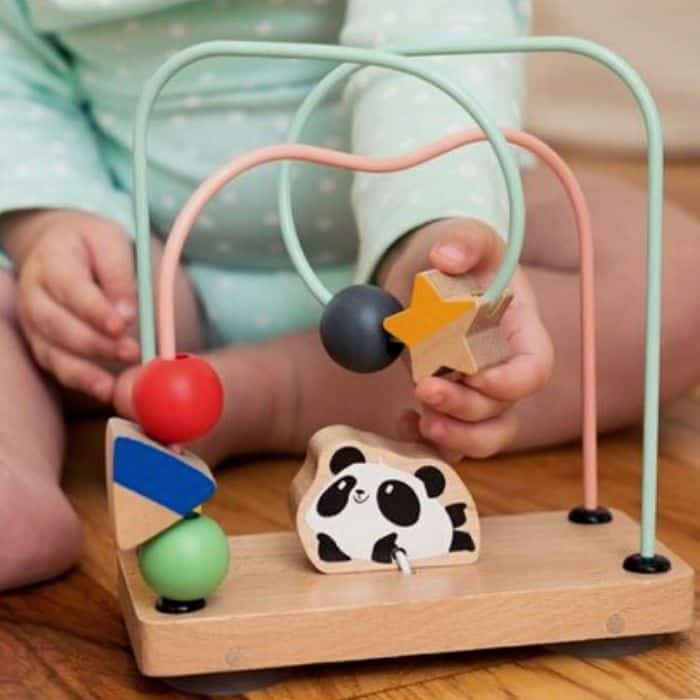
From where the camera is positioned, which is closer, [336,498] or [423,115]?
[336,498]

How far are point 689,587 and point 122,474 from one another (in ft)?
0.78

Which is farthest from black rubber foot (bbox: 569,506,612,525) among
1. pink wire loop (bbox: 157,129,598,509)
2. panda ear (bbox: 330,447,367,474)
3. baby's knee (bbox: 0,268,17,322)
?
baby's knee (bbox: 0,268,17,322)

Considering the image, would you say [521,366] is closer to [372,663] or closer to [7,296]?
[372,663]

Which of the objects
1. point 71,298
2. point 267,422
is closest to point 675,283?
point 267,422

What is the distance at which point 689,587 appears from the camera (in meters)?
0.61

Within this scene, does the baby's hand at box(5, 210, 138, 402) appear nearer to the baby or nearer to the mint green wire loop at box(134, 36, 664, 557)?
the baby

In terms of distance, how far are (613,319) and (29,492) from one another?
0.40 metres

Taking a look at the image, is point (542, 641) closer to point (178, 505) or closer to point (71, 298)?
point (178, 505)

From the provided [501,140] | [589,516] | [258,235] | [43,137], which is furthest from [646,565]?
[43,137]

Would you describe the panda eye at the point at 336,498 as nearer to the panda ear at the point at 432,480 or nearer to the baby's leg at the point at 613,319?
the panda ear at the point at 432,480

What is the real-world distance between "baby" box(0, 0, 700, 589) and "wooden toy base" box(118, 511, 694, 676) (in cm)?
7

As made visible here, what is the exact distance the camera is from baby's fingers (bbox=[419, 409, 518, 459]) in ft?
2.10

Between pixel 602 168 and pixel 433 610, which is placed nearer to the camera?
pixel 433 610

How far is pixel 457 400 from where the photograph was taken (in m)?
0.63
